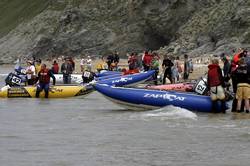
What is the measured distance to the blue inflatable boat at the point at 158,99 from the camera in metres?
17.9

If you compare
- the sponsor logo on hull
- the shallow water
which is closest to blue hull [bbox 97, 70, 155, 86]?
the shallow water

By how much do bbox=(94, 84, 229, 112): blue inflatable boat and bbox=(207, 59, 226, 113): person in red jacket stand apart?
0.46 feet

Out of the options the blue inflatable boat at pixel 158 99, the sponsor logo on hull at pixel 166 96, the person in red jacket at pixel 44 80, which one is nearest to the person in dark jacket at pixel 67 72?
the person in red jacket at pixel 44 80

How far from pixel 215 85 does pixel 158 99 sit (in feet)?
4.95

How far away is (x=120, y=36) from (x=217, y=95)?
49.6 m

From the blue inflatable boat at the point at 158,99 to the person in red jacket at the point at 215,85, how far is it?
0.46ft

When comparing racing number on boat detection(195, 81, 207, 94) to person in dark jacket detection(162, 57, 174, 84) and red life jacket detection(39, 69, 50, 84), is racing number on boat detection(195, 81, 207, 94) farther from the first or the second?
person in dark jacket detection(162, 57, 174, 84)

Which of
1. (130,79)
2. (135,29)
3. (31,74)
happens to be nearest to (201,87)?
(130,79)

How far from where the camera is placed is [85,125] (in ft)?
51.5

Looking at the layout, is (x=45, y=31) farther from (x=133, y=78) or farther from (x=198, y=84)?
(x=198, y=84)

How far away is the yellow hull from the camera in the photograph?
23891 mm

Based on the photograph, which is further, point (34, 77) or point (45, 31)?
point (45, 31)

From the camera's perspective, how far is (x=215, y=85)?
17.7m

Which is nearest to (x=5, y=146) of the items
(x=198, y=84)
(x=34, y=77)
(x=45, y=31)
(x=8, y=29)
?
(x=198, y=84)
